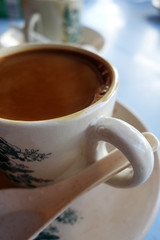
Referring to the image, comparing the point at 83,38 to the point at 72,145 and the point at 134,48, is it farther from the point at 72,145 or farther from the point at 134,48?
the point at 72,145

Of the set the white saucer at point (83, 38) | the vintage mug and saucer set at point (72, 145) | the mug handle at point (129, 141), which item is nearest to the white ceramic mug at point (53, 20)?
the white saucer at point (83, 38)

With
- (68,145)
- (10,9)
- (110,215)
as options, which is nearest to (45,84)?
(68,145)

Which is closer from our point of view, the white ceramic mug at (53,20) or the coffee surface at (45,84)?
the coffee surface at (45,84)

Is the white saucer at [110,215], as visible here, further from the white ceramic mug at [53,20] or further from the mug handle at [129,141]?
the white ceramic mug at [53,20]

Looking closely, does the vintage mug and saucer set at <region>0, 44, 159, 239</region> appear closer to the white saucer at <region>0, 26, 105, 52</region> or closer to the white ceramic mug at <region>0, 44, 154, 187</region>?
the white ceramic mug at <region>0, 44, 154, 187</region>

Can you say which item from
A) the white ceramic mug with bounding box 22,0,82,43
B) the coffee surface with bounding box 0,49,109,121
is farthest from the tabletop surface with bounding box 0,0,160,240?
the coffee surface with bounding box 0,49,109,121

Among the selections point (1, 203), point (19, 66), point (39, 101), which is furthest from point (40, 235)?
point (19, 66)
